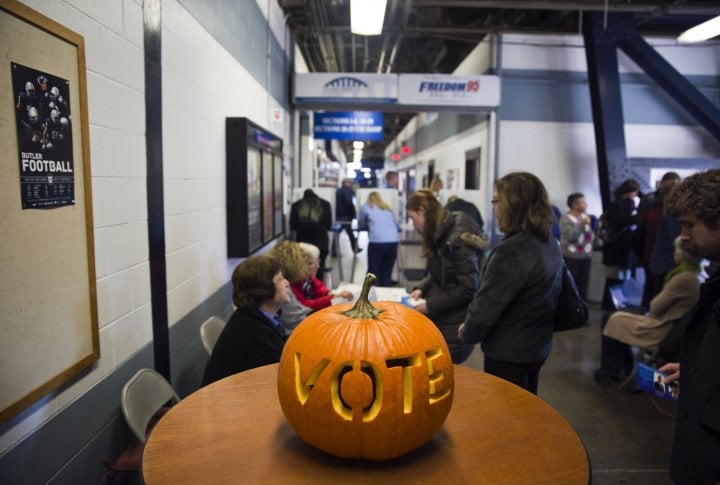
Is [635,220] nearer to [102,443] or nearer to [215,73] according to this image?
[215,73]

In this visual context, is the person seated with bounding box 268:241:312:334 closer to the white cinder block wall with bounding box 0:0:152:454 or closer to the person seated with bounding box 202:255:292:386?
the person seated with bounding box 202:255:292:386

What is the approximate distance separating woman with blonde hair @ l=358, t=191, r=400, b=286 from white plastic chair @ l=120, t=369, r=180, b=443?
4285 millimetres

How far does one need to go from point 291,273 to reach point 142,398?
1173mm

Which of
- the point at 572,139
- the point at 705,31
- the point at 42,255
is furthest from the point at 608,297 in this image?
the point at 42,255

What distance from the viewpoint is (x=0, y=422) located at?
1.27 metres

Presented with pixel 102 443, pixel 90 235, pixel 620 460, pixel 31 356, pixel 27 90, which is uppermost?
pixel 27 90

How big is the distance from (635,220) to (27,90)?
572 centimetres

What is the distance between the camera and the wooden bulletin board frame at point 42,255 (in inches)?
50.9

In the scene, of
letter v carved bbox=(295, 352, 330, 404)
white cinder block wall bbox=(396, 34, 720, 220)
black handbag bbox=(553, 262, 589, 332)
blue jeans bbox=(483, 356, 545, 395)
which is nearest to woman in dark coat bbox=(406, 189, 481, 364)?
blue jeans bbox=(483, 356, 545, 395)

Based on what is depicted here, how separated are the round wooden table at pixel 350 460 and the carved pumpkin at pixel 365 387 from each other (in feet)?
0.17

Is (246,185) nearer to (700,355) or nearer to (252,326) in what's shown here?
(252,326)

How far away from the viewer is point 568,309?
2199 millimetres

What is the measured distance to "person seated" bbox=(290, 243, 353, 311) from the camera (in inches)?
128

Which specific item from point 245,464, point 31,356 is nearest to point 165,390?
point 31,356
